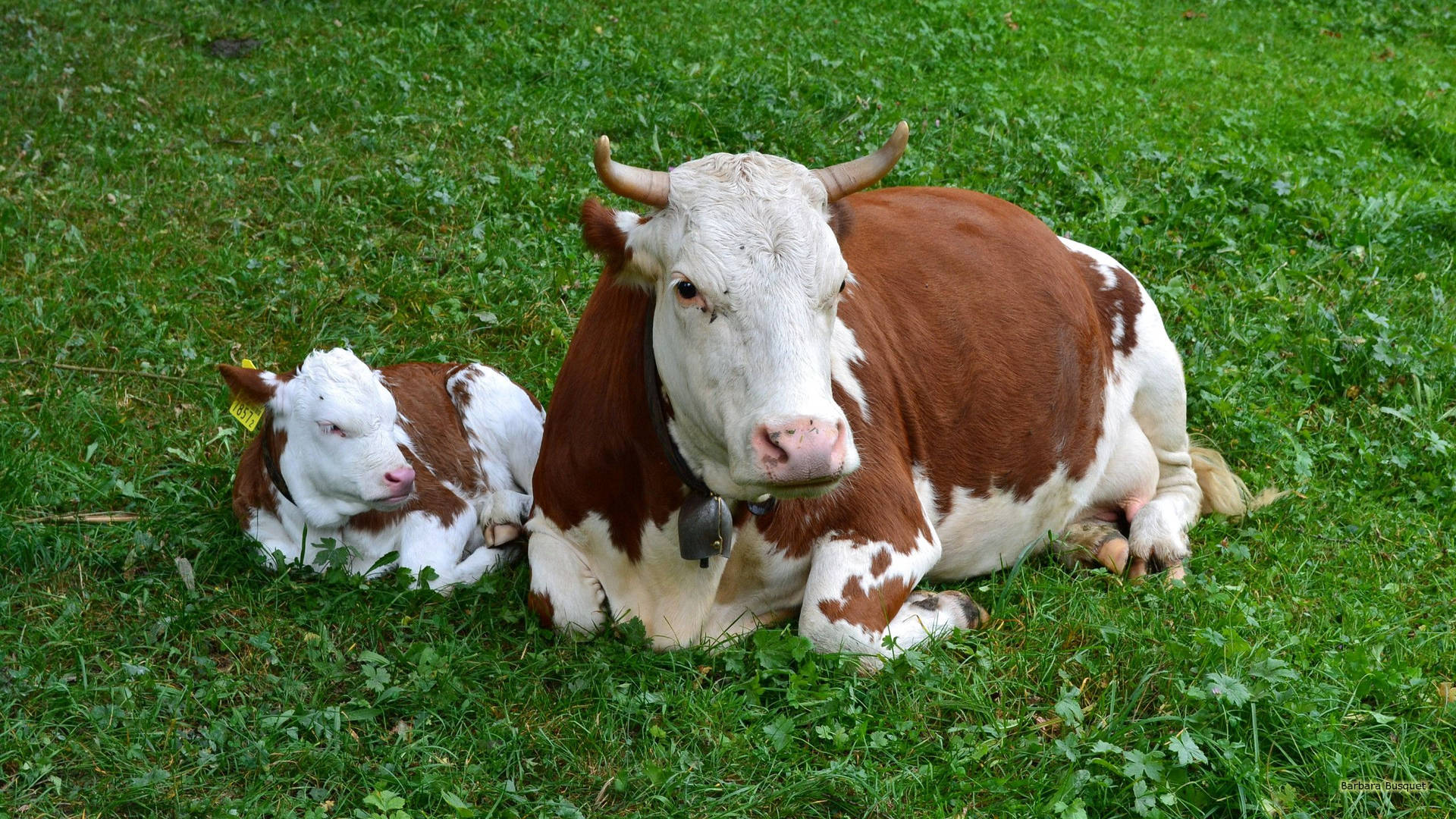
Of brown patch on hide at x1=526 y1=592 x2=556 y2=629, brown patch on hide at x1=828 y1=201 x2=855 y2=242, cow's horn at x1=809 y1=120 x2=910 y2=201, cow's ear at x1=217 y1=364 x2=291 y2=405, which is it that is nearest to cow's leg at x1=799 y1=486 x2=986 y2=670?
brown patch on hide at x1=526 y1=592 x2=556 y2=629

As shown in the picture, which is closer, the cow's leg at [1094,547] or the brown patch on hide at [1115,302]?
the cow's leg at [1094,547]

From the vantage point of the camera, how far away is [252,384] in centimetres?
447

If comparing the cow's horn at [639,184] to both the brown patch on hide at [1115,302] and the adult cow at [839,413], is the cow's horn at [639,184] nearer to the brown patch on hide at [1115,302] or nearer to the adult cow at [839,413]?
the adult cow at [839,413]

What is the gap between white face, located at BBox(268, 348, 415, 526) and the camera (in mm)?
4371

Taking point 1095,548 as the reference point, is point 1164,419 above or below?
above

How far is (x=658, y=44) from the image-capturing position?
9.70 meters

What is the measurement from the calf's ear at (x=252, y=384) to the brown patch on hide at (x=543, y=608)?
3.96 feet

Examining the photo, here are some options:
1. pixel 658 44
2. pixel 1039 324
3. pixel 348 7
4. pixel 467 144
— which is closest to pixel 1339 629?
pixel 1039 324

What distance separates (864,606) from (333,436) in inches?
76.7

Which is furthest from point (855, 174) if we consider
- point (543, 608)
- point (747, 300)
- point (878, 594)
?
point (543, 608)

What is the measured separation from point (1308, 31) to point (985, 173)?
7685mm

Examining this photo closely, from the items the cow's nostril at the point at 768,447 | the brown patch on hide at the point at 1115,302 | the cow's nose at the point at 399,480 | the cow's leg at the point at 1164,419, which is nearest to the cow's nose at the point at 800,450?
the cow's nostril at the point at 768,447

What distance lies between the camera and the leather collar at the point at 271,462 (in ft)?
14.9

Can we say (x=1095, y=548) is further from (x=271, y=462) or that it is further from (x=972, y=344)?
(x=271, y=462)
